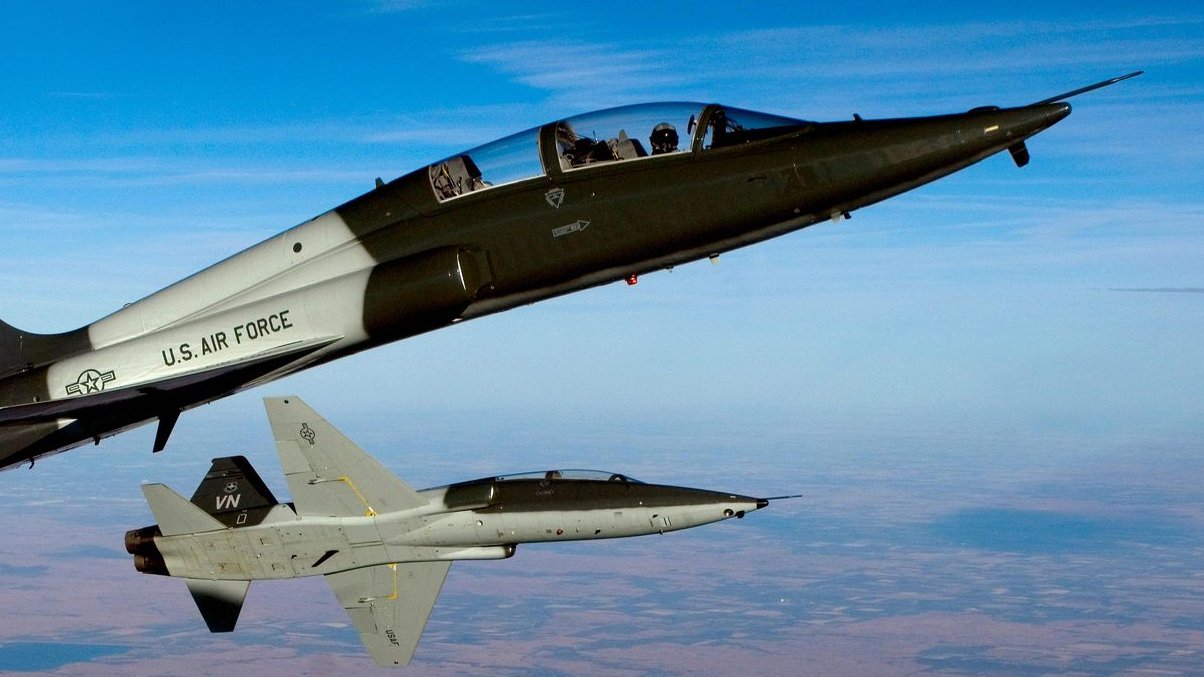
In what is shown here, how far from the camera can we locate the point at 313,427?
30109 millimetres

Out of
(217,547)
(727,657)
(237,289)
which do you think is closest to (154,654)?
(727,657)

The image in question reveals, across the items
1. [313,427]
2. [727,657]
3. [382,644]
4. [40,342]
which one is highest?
[40,342]

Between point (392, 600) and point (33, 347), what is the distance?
43.0 ft

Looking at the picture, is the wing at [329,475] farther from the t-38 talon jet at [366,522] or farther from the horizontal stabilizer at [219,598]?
the horizontal stabilizer at [219,598]

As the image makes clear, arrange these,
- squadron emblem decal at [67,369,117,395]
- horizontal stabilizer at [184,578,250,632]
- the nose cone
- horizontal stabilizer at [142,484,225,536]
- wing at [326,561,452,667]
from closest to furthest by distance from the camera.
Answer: the nose cone
squadron emblem decal at [67,369,117,395]
horizontal stabilizer at [142,484,225,536]
wing at [326,561,452,667]
horizontal stabilizer at [184,578,250,632]

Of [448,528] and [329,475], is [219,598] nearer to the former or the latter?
[329,475]

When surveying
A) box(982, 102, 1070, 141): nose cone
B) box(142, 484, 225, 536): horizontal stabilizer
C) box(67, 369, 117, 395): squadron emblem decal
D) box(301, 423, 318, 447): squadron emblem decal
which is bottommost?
box(142, 484, 225, 536): horizontal stabilizer

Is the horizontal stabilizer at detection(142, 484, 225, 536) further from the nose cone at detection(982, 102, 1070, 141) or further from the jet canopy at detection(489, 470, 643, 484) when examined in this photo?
the nose cone at detection(982, 102, 1070, 141)

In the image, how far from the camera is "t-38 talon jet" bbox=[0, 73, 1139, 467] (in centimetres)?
1562

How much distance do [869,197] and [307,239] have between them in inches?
351

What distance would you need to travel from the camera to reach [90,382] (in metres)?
20.1

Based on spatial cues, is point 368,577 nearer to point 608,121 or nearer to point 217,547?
point 217,547

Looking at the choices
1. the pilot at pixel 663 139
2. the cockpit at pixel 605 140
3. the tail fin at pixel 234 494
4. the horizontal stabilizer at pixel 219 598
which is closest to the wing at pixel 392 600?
the horizontal stabilizer at pixel 219 598

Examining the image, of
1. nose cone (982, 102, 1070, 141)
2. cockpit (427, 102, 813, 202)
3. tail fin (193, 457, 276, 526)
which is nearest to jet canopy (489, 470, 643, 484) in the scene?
tail fin (193, 457, 276, 526)
